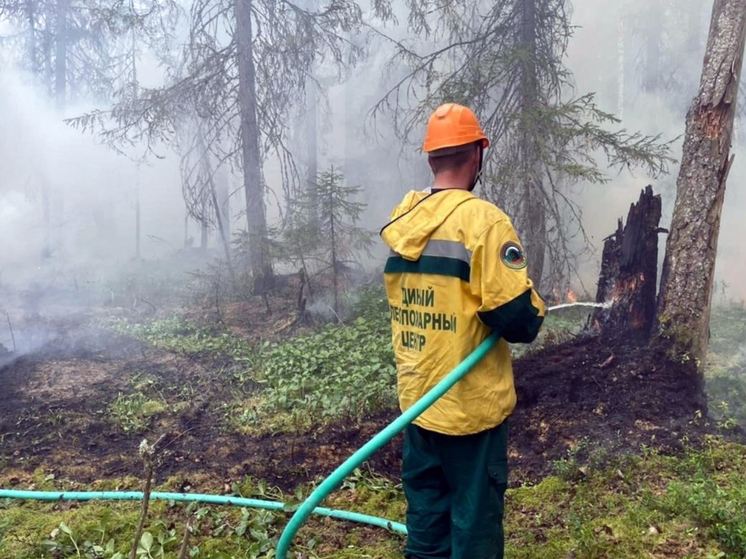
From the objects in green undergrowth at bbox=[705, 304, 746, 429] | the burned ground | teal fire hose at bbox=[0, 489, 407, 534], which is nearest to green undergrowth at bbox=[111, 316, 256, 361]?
the burned ground

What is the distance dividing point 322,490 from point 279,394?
372 cm

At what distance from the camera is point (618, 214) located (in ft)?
48.1

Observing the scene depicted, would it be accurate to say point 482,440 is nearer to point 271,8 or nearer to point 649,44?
point 271,8

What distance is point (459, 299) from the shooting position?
2322mm

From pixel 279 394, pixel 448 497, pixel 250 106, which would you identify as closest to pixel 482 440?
pixel 448 497

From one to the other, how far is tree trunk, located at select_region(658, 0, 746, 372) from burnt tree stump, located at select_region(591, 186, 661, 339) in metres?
0.23

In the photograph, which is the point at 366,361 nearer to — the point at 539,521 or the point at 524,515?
the point at 524,515

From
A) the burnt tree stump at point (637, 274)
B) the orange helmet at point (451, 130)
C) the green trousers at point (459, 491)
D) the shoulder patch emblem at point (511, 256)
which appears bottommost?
the green trousers at point (459, 491)

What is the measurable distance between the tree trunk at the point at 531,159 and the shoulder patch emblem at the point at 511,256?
6.14m

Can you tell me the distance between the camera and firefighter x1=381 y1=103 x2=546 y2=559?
87.2 inches

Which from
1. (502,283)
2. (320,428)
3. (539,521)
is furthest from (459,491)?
(320,428)

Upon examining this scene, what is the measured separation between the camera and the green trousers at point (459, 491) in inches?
93.7

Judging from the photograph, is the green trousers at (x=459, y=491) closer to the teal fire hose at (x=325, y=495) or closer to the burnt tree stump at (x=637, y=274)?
the teal fire hose at (x=325, y=495)

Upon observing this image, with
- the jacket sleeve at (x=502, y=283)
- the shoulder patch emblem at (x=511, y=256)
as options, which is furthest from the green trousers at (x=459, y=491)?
the shoulder patch emblem at (x=511, y=256)
